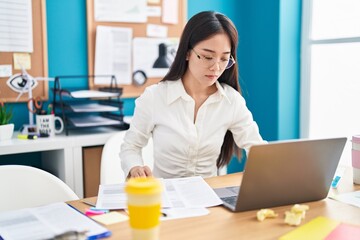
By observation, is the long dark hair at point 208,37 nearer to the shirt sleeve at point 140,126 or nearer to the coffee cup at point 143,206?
the shirt sleeve at point 140,126

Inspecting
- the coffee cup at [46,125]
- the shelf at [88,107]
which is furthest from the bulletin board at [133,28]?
the coffee cup at [46,125]

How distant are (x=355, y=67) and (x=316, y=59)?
0.29 meters

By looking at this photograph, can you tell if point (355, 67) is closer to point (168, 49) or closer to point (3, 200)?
point (168, 49)

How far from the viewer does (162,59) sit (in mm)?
2873

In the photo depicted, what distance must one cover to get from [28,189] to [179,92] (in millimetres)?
674

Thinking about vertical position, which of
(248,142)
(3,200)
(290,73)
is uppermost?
(290,73)

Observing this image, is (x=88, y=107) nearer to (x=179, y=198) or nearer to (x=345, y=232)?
(x=179, y=198)

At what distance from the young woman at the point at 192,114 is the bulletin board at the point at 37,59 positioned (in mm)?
982

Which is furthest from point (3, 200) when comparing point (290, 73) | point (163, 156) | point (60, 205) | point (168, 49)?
point (290, 73)

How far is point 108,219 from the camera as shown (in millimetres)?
1116

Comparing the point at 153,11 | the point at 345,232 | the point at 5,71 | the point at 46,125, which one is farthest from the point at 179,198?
the point at 153,11

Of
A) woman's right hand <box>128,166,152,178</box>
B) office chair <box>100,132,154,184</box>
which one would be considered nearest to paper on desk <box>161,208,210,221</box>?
woman's right hand <box>128,166,152,178</box>

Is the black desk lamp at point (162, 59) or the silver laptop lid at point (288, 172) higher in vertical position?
the black desk lamp at point (162, 59)

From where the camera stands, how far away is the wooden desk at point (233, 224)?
40.5 inches
